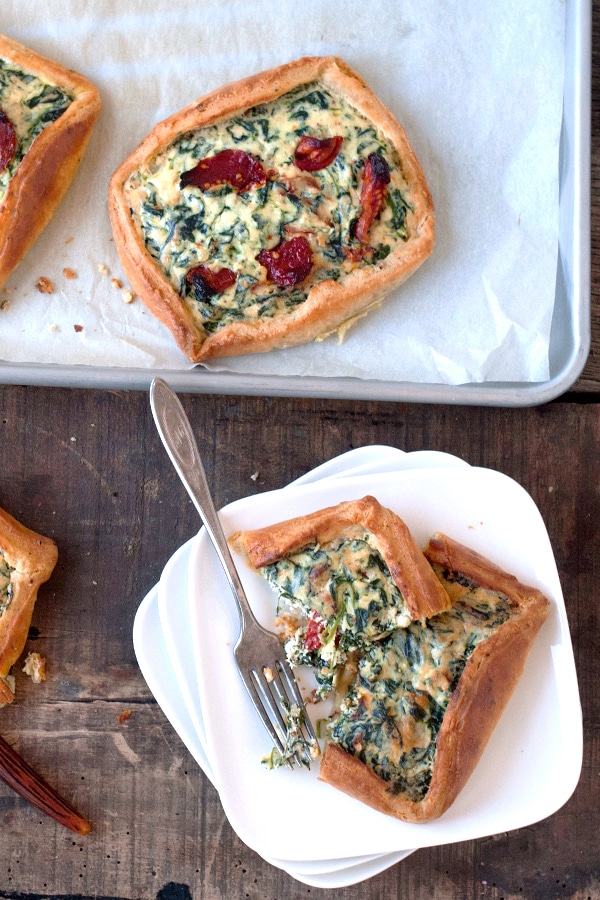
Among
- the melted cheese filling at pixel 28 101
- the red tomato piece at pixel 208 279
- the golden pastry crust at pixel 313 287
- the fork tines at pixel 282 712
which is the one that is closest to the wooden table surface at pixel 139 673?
the golden pastry crust at pixel 313 287

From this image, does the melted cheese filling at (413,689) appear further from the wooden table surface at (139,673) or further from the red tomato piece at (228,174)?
the red tomato piece at (228,174)

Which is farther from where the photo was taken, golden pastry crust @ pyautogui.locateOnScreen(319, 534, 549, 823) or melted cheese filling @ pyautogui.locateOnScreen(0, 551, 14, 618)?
melted cheese filling @ pyautogui.locateOnScreen(0, 551, 14, 618)

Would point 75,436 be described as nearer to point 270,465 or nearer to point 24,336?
point 24,336

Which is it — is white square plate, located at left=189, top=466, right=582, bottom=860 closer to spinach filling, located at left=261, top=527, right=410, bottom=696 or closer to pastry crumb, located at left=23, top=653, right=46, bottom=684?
spinach filling, located at left=261, top=527, right=410, bottom=696

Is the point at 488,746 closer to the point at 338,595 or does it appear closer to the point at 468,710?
the point at 468,710

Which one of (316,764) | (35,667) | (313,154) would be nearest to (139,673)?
(35,667)

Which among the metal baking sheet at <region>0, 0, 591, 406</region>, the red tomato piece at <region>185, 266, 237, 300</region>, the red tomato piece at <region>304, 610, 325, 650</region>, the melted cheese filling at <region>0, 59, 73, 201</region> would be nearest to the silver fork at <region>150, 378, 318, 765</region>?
the red tomato piece at <region>304, 610, 325, 650</region>

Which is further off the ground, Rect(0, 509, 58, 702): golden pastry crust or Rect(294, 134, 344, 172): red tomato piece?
Rect(294, 134, 344, 172): red tomato piece
